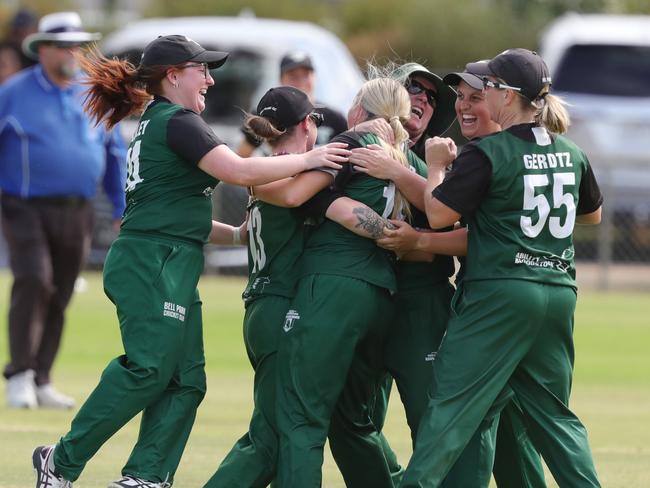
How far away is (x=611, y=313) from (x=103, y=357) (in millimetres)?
6314

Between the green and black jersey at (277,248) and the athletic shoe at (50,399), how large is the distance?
13.0 ft

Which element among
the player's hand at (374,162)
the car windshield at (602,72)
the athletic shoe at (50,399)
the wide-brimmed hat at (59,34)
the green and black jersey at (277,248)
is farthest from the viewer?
the car windshield at (602,72)

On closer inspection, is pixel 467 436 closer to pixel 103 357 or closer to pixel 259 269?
pixel 259 269

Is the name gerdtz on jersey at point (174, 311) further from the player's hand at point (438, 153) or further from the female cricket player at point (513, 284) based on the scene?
the player's hand at point (438, 153)

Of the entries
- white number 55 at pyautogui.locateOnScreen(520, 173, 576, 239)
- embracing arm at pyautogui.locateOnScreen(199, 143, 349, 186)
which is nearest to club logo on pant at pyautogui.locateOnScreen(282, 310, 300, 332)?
embracing arm at pyautogui.locateOnScreen(199, 143, 349, 186)

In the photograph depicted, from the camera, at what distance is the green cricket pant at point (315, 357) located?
6301 millimetres

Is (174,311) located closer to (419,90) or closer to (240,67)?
(419,90)

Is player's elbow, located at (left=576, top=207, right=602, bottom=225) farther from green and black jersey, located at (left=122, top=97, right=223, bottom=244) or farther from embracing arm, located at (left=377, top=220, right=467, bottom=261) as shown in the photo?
green and black jersey, located at (left=122, top=97, right=223, bottom=244)

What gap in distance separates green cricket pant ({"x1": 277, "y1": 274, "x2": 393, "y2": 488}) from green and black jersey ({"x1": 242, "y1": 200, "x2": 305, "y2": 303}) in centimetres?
18

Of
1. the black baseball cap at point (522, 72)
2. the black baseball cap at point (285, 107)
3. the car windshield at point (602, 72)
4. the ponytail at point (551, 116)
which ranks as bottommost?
the car windshield at point (602, 72)

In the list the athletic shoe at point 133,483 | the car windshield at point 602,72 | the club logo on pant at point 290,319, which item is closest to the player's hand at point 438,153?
the club logo on pant at point 290,319

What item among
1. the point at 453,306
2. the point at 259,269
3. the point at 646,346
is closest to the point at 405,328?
the point at 453,306

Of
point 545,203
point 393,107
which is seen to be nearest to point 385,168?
point 393,107

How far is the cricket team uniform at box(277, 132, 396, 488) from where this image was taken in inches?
249
